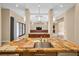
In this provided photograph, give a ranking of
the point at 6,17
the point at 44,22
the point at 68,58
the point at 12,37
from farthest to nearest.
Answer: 1. the point at 44,22
2. the point at 12,37
3. the point at 6,17
4. the point at 68,58

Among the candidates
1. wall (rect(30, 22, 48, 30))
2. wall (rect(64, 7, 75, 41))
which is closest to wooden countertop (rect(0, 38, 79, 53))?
wall (rect(64, 7, 75, 41))

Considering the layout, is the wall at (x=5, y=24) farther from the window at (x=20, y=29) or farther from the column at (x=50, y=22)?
the column at (x=50, y=22)

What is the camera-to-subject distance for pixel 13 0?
5.07ft

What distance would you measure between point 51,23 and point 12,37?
817mm

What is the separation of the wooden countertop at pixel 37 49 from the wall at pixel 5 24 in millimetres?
151

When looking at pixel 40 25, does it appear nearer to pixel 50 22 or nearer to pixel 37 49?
pixel 50 22

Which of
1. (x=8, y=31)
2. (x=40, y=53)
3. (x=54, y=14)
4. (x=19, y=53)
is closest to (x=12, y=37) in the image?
(x=8, y=31)

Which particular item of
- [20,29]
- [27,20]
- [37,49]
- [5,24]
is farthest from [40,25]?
[37,49]

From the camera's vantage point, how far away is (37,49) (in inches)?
75.4

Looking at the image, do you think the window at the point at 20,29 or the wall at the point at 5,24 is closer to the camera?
the wall at the point at 5,24

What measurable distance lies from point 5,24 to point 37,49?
2.33 ft

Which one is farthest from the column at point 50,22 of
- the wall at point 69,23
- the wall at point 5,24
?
the wall at point 5,24

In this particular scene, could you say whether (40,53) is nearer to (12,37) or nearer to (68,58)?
(68,58)

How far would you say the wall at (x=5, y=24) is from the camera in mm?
2148
